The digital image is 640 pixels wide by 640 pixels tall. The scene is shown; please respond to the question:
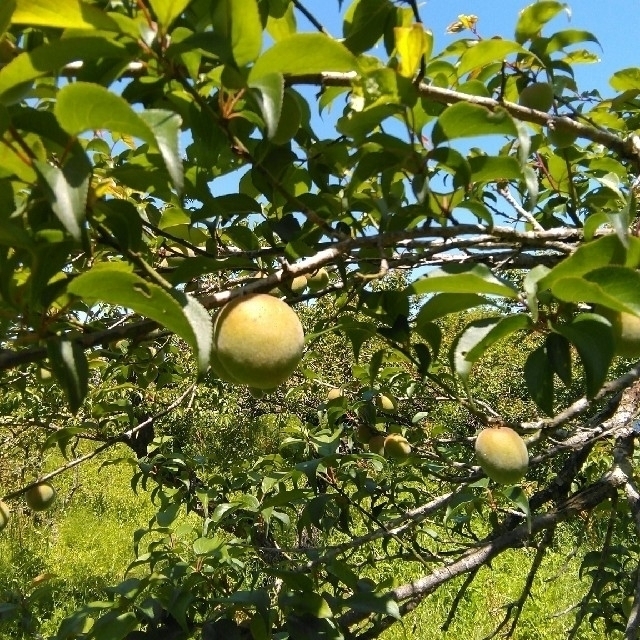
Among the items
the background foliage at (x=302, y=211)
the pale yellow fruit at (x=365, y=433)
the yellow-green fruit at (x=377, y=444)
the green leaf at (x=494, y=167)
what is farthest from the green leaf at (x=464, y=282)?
the pale yellow fruit at (x=365, y=433)

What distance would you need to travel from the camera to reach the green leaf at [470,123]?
836mm

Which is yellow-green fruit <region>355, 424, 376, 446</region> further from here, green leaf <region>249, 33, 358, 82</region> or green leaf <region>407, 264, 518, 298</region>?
green leaf <region>249, 33, 358, 82</region>

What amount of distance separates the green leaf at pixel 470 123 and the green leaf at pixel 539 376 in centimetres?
35

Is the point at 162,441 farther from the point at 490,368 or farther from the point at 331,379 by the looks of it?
the point at 490,368

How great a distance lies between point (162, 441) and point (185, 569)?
115cm

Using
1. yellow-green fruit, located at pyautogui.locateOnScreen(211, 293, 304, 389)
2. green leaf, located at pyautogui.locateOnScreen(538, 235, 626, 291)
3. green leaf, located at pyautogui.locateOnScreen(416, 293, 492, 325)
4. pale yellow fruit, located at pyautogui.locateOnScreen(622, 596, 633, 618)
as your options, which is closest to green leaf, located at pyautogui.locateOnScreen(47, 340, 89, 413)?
yellow-green fruit, located at pyautogui.locateOnScreen(211, 293, 304, 389)

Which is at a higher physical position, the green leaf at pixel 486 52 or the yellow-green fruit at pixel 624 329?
the green leaf at pixel 486 52

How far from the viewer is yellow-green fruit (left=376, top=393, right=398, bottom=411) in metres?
2.12

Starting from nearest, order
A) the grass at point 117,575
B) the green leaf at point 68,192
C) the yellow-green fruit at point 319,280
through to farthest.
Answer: the green leaf at point 68,192, the yellow-green fruit at point 319,280, the grass at point 117,575

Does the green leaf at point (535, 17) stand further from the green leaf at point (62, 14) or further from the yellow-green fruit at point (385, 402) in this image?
the yellow-green fruit at point (385, 402)

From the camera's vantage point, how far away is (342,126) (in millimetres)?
873

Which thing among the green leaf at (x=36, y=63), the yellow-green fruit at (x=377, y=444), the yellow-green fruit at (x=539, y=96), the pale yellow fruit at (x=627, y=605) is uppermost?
the green leaf at (x=36, y=63)

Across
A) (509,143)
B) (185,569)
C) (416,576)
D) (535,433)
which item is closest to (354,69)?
(535,433)

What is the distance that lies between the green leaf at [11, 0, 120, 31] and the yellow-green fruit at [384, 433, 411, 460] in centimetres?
145
